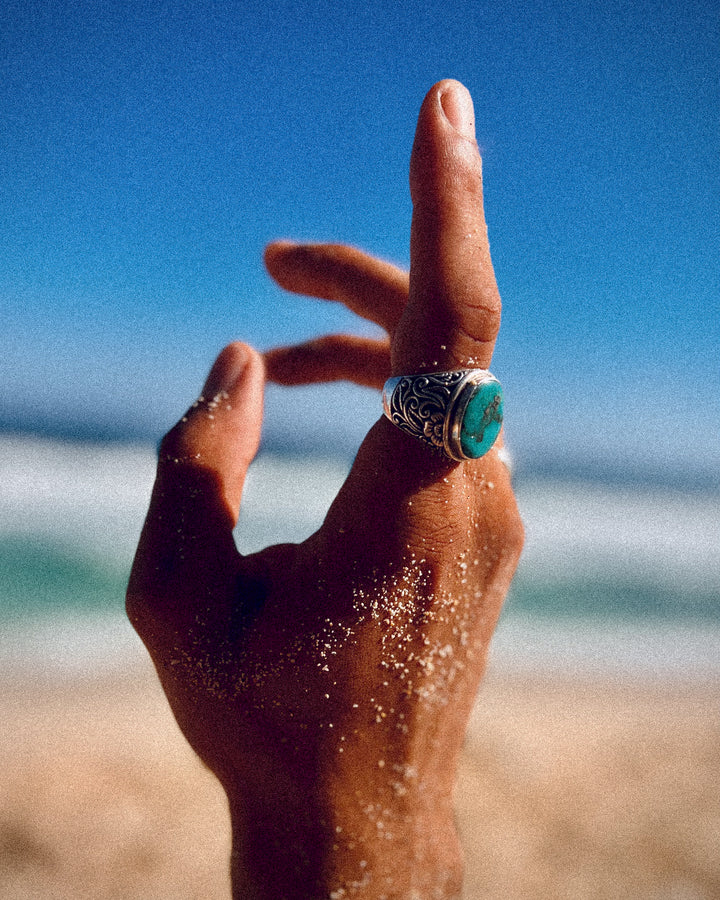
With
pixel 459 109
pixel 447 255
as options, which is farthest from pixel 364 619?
pixel 459 109

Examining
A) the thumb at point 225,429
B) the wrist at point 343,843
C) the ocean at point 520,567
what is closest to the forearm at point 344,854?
the wrist at point 343,843

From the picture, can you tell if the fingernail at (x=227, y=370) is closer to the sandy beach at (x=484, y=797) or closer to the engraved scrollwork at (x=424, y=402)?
the engraved scrollwork at (x=424, y=402)

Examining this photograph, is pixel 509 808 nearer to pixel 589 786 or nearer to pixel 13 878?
pixel 589 786

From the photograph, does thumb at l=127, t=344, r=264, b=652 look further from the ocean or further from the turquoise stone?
the ocean

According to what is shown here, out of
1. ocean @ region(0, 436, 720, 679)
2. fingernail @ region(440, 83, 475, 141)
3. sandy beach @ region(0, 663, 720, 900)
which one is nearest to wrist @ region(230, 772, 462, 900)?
fingernail @ region(440, 83, 475, 141)

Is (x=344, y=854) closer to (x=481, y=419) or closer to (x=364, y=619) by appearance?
(x=364, y=619)

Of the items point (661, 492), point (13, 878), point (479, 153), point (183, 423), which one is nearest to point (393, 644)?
point (183, 423)
